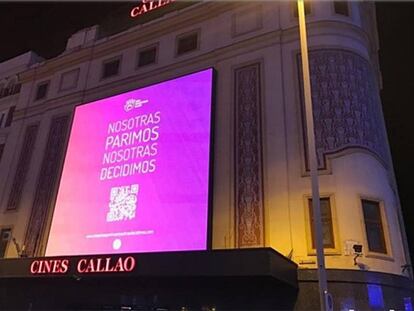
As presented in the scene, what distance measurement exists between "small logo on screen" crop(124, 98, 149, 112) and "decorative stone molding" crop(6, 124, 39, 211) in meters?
7.16

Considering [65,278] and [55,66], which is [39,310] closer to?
[65,278]

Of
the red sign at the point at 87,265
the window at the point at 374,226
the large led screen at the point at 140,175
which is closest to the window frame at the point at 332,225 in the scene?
the window at the point at 374,226

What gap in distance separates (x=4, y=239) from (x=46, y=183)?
3.69m

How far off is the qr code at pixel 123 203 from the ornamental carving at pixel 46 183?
470cm

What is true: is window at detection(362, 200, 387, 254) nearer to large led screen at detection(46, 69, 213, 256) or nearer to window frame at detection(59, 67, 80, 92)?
large led screen at detection(46, 69, 213, 256)

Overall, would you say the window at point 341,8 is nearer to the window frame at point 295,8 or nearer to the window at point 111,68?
the window frame at point 295,8

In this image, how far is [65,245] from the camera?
58.9ft

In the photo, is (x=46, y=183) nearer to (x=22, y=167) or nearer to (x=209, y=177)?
(x=22, y=167)

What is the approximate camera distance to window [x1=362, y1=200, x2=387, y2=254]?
14.1 m

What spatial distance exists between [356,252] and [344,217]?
50.8 inches

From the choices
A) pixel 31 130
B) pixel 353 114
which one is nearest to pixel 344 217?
pixel 353 114

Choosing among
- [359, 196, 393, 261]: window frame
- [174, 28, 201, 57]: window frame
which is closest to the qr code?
[174, 28, 201, 57]: window frame

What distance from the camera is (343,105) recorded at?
15.8 m

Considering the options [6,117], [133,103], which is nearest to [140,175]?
[133,103]
